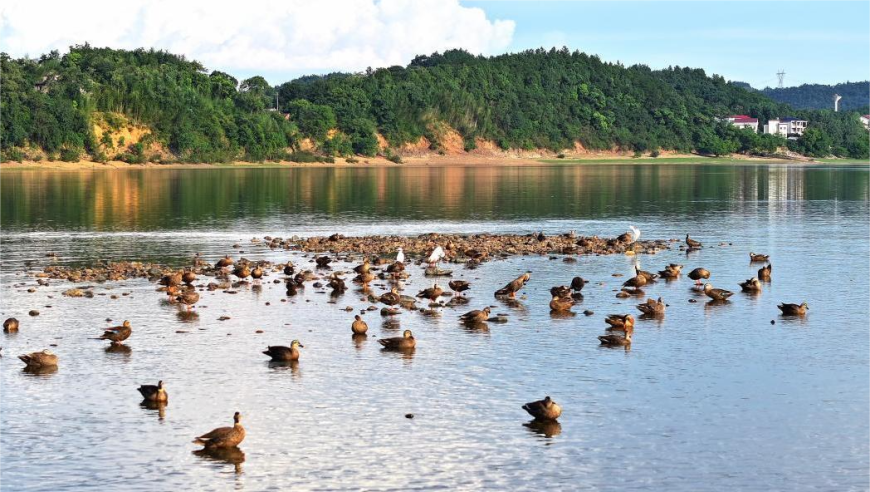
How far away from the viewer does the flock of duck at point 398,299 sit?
25984mm

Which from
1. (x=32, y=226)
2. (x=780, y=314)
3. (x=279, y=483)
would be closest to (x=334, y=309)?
(x=780, y=314)

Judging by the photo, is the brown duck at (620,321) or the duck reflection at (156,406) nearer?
the duck reflection at (156,406)

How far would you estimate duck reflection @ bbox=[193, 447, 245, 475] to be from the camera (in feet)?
76.6

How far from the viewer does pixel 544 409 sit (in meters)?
25.6

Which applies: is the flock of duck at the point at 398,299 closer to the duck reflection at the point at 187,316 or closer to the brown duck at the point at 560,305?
the brown duck at the point at 560,305

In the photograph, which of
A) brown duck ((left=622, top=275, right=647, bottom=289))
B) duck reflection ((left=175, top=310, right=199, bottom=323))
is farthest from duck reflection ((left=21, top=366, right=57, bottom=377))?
brown duck ((left=622, top=275, right=647, bottom=289))

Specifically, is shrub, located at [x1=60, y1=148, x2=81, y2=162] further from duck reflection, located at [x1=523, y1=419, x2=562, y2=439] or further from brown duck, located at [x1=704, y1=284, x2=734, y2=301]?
duck reflection, located at [x1=523, y1=419, x2=562, y2=439]

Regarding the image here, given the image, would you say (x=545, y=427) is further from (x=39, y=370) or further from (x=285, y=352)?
(x=39, y=370)

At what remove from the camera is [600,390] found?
94.6ft

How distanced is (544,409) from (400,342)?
858cm

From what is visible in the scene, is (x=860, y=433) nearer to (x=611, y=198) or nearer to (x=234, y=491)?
(x=234, y=491)

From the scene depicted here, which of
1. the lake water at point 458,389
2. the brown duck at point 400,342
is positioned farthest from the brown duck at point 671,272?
the brown duck at point 400,342

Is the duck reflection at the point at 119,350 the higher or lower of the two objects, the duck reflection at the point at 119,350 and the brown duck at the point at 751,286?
the lower

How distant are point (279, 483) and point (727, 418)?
35.3 ft
